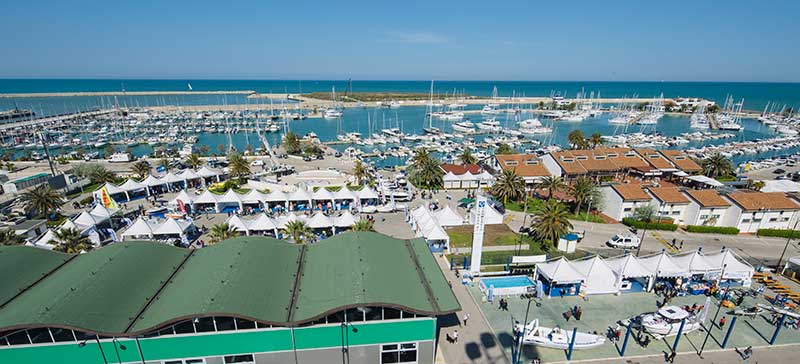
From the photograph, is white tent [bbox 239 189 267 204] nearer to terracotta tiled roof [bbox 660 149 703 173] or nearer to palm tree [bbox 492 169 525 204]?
palm tree [bbox 492 169 525 204]

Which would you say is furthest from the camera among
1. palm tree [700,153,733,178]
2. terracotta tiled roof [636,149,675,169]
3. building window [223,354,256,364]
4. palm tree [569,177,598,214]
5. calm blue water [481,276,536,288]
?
terracotta tiled roof [636,149,675,169]

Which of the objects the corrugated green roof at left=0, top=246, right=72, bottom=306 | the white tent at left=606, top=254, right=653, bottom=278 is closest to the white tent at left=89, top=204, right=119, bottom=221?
the corrugated green roof at left=0, top=246, right=72, bottom=306

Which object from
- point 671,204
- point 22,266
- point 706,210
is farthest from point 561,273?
point 22,266

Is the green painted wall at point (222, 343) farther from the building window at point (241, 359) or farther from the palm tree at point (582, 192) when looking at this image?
the palm tree at point (582, 192)

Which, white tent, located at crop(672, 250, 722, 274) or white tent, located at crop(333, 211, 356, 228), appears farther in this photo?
white tent, located at crop(333, 211, 356, 228)

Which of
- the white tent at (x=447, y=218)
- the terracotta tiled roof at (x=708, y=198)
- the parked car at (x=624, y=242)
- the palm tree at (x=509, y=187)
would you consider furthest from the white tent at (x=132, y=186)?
the terracotta tiled roof at (x=708, y=198)
